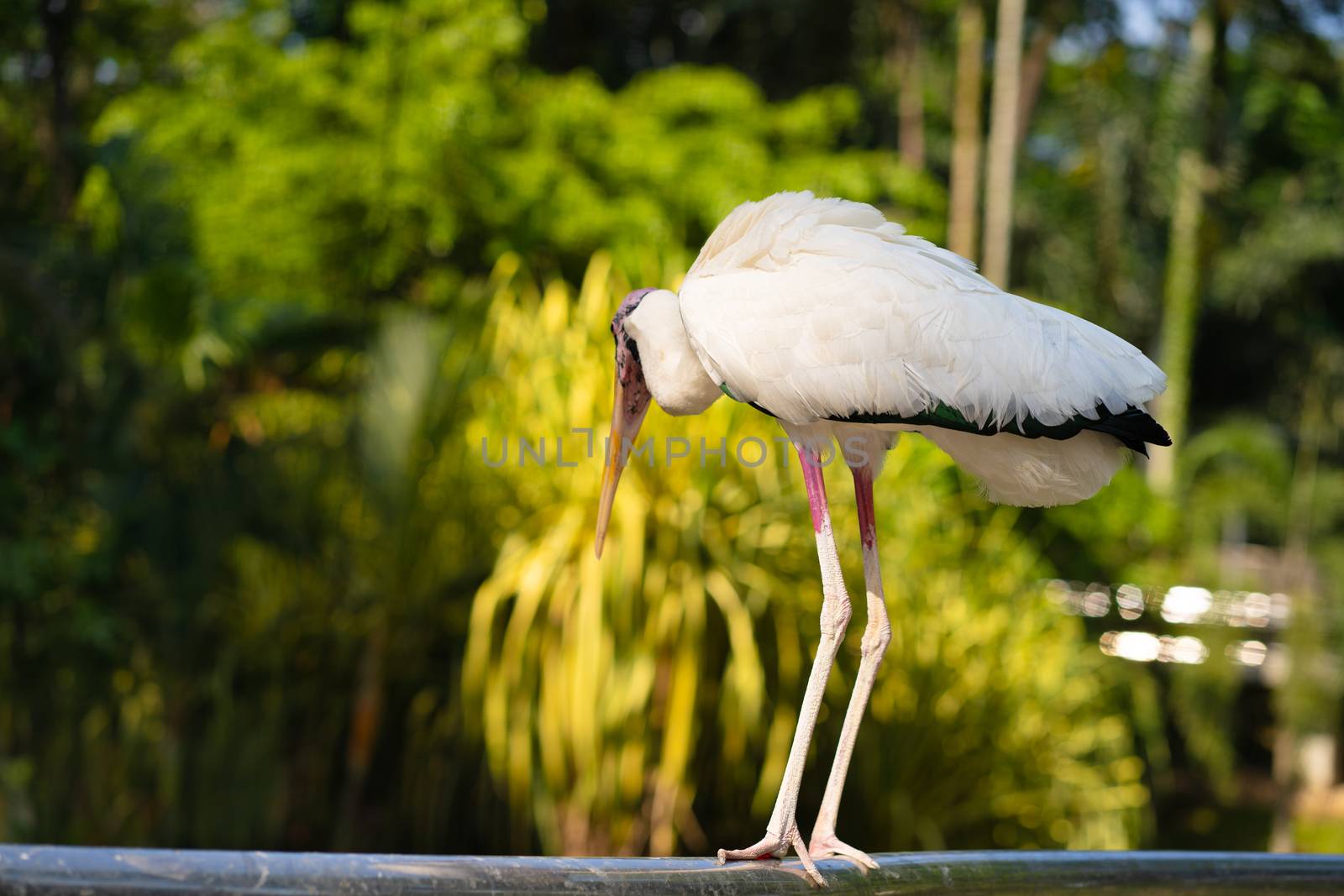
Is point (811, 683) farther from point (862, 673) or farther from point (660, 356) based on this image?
point (660, 356)

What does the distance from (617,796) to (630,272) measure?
386 centimetres

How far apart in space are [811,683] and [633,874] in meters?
0.77

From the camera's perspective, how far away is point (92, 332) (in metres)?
6.79

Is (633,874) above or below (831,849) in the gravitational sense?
above

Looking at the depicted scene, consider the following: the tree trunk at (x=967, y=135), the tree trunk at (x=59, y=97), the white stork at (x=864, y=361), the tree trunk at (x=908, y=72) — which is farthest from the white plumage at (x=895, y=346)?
the tree trunk at (x=908, y=72)

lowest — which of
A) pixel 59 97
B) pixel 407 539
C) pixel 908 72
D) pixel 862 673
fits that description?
pixel 407 539

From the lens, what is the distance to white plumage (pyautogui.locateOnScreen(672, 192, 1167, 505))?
89.9 inches

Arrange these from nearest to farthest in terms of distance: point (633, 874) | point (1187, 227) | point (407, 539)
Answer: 1. point (633, 874)
2. point (407, 539)
3. point (1187, 227)

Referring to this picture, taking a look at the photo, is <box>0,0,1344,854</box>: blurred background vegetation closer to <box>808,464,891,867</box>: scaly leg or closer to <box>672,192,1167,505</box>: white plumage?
<box>808,464,891,867</box>: scaly leg

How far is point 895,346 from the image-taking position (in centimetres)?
235

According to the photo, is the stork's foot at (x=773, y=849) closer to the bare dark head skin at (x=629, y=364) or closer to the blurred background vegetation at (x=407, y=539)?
the bare dark head skin at (x=629, y=364)

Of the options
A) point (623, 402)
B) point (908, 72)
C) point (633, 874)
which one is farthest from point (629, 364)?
point (908, 72)

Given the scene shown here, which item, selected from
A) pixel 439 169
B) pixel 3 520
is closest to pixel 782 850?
pixel 3 520

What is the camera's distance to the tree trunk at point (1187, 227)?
53.7ft
